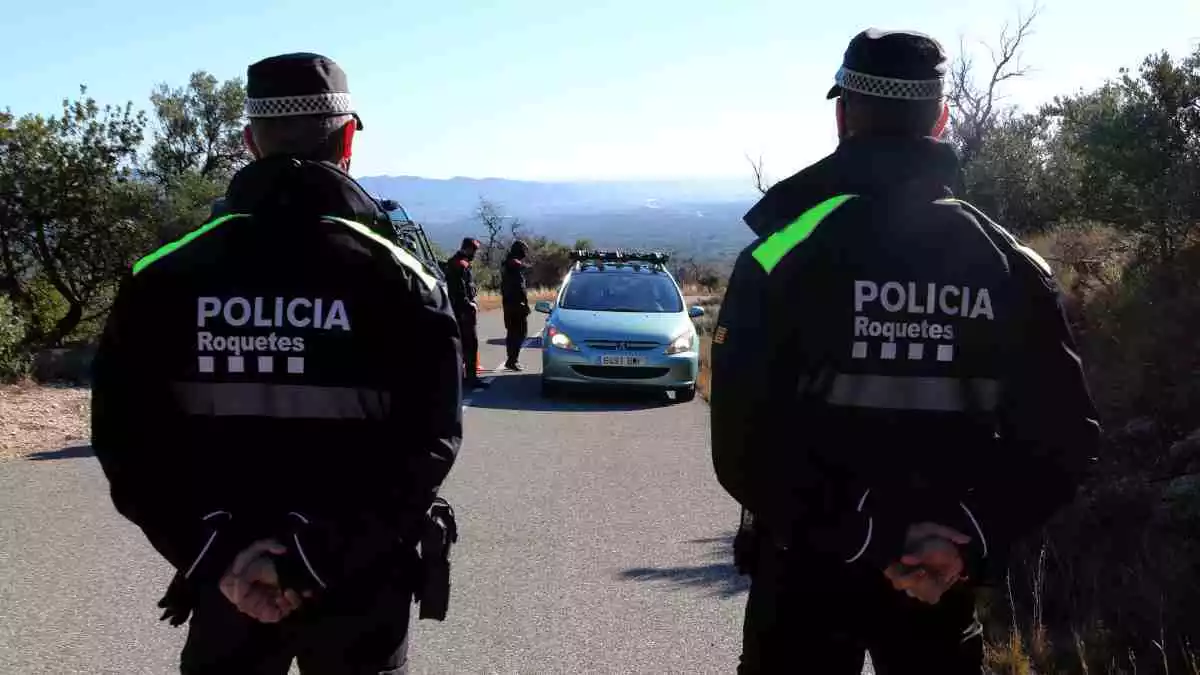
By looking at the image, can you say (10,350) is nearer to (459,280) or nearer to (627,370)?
(459,280)

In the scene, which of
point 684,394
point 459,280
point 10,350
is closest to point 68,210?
point 10,350

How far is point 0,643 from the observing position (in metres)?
4.58

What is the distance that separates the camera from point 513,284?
14859mm

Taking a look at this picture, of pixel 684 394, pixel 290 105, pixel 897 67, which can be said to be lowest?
pixel 684 394

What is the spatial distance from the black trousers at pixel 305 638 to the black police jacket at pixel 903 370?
2.71 ft

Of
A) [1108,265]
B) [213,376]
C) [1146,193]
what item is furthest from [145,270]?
[1108,265]

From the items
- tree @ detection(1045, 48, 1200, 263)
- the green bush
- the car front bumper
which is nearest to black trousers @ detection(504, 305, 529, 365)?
the car front bumper

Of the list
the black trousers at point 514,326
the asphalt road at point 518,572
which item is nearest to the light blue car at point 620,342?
the black trousers at point 514,326

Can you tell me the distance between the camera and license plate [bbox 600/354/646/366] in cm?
1223

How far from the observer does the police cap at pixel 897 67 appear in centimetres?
→ 228

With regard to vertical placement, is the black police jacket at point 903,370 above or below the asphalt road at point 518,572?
above

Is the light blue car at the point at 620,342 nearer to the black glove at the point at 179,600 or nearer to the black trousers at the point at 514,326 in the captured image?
the black trousers at the point at 514,326

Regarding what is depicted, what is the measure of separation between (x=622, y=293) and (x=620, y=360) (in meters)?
1.70

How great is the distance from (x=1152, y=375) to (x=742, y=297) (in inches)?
304
